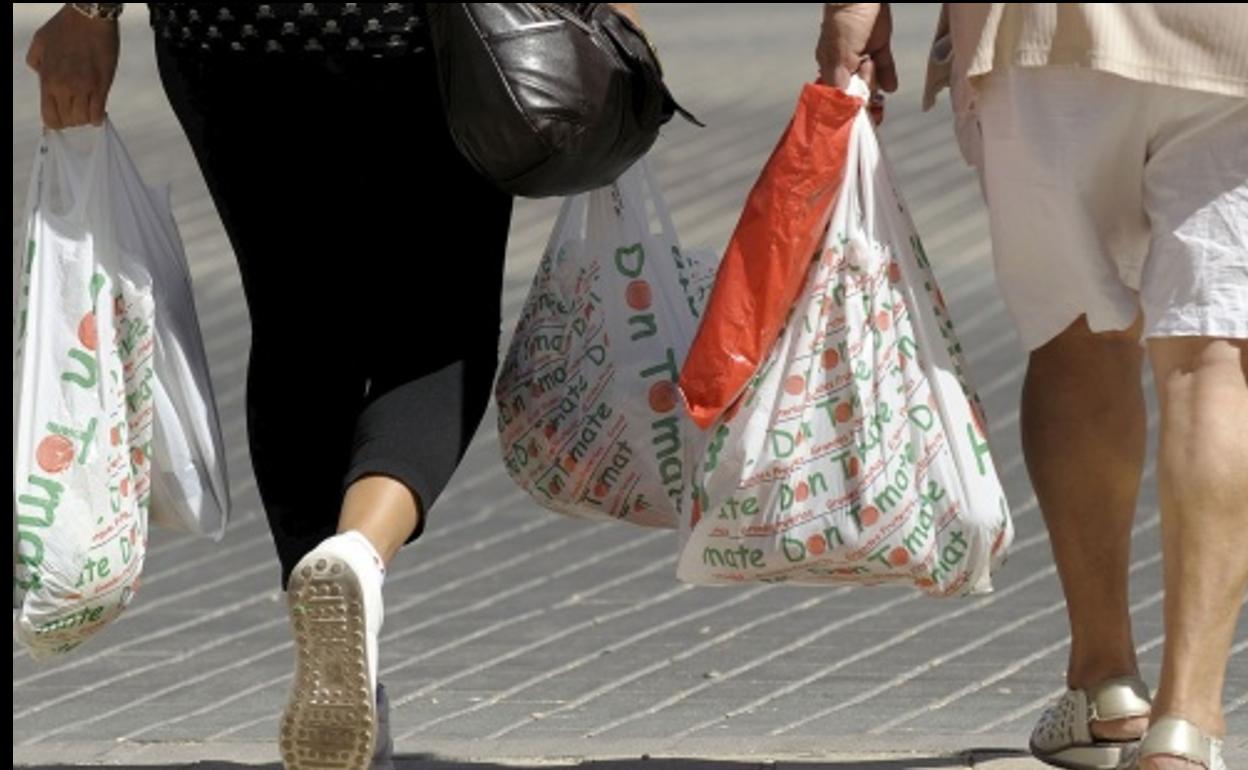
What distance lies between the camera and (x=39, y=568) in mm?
4367

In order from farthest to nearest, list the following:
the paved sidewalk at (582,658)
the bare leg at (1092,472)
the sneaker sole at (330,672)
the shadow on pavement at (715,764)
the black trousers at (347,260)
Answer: the paved sidewalk at (582,658) → the shadow on pavement at (715,764) → the bare leg at (1092,472) → the black trousers at (347,260) → the sneaker sole at (330,672)

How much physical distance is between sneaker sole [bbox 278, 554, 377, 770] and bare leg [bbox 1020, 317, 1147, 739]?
1138 millimetres

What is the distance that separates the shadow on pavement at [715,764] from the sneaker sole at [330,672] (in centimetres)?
67

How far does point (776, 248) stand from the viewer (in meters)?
4.36

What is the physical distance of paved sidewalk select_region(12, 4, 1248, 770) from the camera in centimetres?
498

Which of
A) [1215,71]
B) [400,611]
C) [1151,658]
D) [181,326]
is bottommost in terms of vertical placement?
[400,611]

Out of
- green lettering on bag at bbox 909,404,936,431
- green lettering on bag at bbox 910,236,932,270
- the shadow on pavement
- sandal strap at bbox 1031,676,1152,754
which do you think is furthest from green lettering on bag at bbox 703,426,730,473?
sandal strap at bbox 1031,676,1152,754

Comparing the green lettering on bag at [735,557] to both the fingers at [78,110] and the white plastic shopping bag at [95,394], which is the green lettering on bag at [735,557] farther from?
the fingers at [78,110]

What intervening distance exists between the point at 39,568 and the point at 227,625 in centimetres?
187

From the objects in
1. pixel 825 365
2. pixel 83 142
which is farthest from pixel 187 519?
pixel 825 365

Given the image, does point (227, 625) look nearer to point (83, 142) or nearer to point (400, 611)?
point (400, 611)

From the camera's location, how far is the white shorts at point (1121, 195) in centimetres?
416

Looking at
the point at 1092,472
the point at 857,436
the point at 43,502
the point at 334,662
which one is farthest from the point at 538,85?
the point at 1092,472

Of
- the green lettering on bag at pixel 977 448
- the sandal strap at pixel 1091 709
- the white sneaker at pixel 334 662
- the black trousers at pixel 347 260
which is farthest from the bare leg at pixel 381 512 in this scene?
the sandal strap at pixel 1091 709
